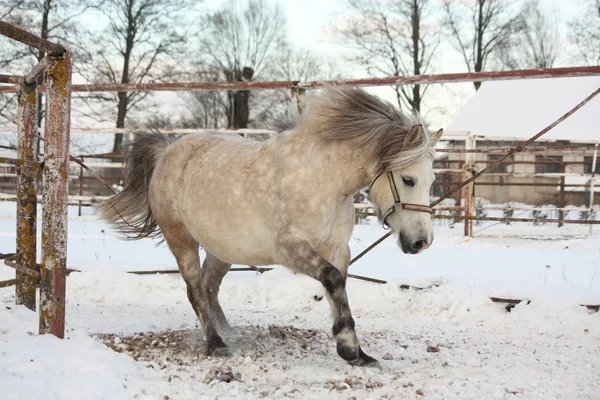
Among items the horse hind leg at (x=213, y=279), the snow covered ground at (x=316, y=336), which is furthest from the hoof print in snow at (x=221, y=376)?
the horse hind leg at (x=213, y=279)

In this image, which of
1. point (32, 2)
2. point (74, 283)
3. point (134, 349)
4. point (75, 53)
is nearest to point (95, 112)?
point (75, 53)

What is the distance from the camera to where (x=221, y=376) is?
119 inches

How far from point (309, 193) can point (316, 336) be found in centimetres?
128

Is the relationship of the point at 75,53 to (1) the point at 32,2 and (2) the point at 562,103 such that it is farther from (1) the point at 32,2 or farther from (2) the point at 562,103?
(2) the point at 562,103

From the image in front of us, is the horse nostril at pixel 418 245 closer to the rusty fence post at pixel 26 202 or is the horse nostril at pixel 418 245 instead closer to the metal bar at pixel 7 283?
the rusty fence post at pixel 26 202

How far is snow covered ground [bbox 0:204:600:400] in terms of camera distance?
2.78 m

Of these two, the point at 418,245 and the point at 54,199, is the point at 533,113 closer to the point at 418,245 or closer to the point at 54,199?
the point at 418,245

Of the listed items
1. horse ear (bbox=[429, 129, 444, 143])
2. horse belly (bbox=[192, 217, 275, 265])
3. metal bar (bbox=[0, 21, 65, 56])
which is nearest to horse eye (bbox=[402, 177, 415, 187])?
horse ear (bbox=[429, 129, 444, 143])

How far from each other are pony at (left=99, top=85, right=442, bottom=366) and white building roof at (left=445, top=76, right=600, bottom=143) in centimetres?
1085

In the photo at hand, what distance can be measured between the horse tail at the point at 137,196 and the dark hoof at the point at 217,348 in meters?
1.39

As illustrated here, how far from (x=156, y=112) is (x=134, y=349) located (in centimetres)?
2160

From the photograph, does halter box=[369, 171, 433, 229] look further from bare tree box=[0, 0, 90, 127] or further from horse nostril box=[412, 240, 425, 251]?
bare tree box=[0, 0, 90, 127]

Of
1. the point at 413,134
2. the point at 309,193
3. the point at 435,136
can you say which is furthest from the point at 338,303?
the point at 435,136

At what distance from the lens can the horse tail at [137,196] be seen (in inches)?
193
